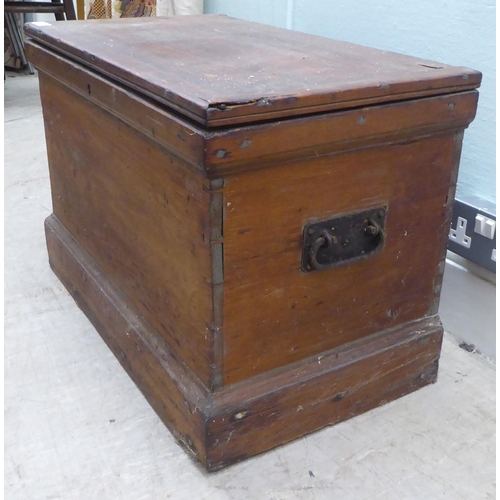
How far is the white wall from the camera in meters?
1.15

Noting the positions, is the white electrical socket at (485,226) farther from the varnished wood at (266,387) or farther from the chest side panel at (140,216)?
the chest side panel at (140,216)

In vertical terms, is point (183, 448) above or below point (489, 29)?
below

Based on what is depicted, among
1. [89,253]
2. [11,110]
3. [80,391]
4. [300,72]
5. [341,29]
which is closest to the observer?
[300,72]

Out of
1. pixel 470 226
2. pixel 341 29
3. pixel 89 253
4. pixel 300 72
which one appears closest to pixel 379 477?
pixel 470 226

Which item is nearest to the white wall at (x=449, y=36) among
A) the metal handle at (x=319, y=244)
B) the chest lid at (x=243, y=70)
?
the chest lid at (x=243, y=70)

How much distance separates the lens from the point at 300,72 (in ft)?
3.09

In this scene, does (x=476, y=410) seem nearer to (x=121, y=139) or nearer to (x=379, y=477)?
(x=379, y=477)

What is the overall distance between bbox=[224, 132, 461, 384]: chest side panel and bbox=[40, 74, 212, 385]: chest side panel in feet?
0.18

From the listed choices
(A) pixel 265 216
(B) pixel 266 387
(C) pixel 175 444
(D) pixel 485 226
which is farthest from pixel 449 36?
(C) pixel 175 444

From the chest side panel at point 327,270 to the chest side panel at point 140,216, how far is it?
0.05 metres

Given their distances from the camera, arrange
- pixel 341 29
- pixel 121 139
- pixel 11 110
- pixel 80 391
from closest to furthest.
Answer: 1. pixel 121 139
2. pixel 80 391
3. pixel 341 29
4. pixel 11 110

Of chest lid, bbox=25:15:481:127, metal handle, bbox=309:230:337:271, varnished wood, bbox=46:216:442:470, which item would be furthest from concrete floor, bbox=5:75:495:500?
chest lid, bbox=25:15:481:127

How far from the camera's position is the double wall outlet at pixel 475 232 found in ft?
3.90

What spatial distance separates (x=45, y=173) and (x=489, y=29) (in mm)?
1517
